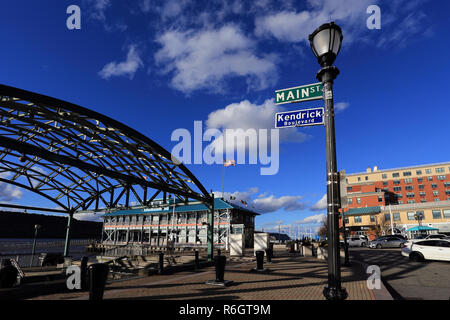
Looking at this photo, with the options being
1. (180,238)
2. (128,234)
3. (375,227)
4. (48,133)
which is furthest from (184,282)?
(375,227)

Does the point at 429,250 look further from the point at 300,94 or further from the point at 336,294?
the point at 300,94

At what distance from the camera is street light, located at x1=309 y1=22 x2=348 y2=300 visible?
4391 mm

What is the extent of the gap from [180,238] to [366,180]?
61044 millimetres

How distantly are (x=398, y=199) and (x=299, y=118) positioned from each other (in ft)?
287

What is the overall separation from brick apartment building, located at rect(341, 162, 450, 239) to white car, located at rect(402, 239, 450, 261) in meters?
43.8

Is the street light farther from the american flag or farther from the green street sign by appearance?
the american flag

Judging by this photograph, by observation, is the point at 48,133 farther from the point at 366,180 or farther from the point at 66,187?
the point at 366,180

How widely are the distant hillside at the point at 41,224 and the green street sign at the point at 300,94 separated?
126 m

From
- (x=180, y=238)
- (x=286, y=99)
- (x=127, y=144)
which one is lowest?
(x=180, y=238)

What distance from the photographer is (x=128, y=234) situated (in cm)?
5384

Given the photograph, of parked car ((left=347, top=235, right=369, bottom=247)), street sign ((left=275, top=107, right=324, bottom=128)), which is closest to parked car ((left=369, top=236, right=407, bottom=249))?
parked car ((left=347, top=235, right=369, bottom=247))

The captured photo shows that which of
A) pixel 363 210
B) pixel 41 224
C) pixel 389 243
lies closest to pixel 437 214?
pixel 363 210
